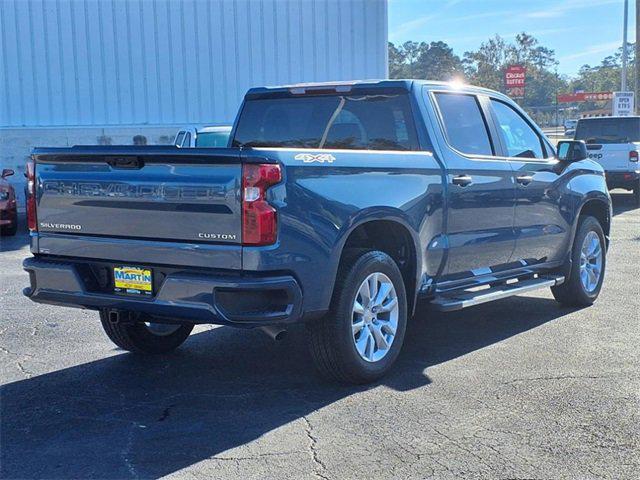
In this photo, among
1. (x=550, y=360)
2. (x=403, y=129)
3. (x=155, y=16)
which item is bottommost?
(x=550, y=360)

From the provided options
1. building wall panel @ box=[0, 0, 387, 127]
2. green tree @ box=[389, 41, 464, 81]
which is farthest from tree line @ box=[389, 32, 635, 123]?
building wall panel @ box=[0, 0, 387, 127]

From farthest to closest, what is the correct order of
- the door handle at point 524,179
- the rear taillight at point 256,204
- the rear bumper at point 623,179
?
the rear bumper at point 623,179
the door handle at point 524,179
the rear taillight at point 256,204

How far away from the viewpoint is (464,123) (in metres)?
6.45

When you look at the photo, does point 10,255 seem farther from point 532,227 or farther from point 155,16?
point 155,16

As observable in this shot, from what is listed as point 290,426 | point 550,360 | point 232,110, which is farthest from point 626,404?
point 232,110

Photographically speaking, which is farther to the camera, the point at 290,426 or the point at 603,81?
the point at 603,81

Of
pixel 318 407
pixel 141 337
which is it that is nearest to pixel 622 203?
pixel 141 337

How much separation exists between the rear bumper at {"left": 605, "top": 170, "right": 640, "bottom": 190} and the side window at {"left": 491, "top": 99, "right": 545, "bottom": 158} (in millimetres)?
11807

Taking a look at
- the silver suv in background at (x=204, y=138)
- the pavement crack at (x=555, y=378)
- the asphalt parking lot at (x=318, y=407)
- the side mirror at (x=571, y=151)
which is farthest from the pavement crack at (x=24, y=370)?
the silver suv in background at (x=204, y=138)

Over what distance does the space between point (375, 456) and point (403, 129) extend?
8.93 feet

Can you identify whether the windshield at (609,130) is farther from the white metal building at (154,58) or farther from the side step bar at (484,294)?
the side step bar at (484,294)

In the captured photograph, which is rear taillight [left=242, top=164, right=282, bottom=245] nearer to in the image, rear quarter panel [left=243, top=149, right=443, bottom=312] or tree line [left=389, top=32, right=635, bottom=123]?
rear quarter panel [left=243, top=149, right=443, bottom=312]

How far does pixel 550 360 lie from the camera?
230 inches

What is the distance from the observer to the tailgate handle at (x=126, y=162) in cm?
476
